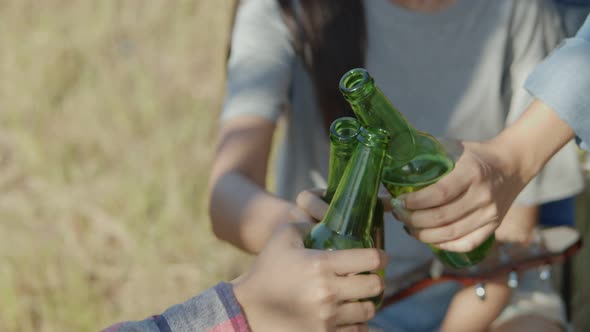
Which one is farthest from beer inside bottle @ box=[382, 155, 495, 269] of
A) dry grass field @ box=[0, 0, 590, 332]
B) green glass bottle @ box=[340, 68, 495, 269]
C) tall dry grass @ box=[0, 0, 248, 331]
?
tall dry grass @ box=[0, 0, 248, 331]

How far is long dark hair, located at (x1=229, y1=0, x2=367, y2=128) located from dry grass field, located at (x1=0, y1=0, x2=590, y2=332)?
64 cm

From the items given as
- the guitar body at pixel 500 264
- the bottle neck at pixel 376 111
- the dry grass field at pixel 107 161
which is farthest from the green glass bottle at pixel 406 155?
the dry grass field at pixel 107 161

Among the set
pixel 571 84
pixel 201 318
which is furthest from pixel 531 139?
pixel 201 318

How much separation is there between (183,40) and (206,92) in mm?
299

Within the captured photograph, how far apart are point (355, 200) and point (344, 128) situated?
81 mm

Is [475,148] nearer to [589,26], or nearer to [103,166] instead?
[589,26]

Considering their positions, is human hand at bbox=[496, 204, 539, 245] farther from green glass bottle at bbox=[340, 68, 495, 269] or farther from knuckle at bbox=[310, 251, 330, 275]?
knuckle at bbox=[310, 251, 330, 275]

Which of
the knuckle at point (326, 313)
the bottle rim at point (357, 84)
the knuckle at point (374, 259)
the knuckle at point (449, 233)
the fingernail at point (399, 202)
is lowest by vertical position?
the knuckle at point (449, 233)

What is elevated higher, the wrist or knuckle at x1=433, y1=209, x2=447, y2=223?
knuckle at x1=433, y1=209, x2=447, y2=223

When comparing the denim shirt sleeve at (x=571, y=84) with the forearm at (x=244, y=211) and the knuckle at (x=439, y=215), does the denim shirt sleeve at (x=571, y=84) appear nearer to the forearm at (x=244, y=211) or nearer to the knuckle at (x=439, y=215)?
the knuckle at (x=439, y=215)

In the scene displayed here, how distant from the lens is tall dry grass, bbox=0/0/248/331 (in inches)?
64.6

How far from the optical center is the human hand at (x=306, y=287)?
2.18 ft

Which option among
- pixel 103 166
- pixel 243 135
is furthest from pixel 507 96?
pixel 103 166

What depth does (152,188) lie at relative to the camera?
191cm
